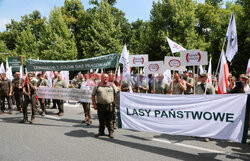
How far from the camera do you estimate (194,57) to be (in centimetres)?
651

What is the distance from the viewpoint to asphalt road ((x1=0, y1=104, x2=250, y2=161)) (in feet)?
15.4

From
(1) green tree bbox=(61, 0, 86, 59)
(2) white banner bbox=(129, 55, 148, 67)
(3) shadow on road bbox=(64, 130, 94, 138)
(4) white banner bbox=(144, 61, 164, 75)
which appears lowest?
(3) shadow on road bbox=(64, 130, 94, 138)

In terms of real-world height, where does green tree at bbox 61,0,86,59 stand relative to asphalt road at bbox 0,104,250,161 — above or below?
above

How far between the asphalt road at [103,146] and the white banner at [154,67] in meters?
3.05

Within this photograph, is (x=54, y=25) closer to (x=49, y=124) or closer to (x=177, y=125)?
(x=49, y=124)

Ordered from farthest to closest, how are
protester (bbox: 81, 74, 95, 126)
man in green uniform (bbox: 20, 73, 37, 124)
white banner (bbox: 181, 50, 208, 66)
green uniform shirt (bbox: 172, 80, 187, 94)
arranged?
man in green uniform (bbox: 20, 73, 37, 124) → protester (bbox: 81, 74, 95, 126) → green uniform shirt (bbox: 172, 80, 187, 94) → white banner (bbox: 181, 50, 208, 66)

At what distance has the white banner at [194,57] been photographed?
6383mm

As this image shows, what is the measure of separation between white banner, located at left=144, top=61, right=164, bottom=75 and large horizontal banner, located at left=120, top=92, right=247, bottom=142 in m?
2.95

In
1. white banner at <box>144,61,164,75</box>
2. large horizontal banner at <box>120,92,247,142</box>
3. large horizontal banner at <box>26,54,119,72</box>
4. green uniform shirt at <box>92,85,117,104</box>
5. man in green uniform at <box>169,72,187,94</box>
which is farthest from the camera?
white banner at <box>144,61,164,75</box>

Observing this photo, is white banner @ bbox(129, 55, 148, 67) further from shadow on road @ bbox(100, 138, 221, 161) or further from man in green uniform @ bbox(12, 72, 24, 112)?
man in green uniform @ bbox(12, 72, 24, 112)

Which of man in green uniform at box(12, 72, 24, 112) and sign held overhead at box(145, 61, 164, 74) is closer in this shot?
sign held overhead at box(145, 61, 164, 74)

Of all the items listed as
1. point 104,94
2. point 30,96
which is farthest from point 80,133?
point 30,96

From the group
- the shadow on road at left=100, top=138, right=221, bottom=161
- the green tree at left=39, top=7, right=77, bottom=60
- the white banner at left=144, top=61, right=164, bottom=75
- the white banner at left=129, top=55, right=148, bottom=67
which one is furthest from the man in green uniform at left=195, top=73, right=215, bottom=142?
the green tree at left=39, top=7, right=77, bottom=60

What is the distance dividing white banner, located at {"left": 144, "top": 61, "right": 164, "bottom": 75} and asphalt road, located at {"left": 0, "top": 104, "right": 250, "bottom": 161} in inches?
120
